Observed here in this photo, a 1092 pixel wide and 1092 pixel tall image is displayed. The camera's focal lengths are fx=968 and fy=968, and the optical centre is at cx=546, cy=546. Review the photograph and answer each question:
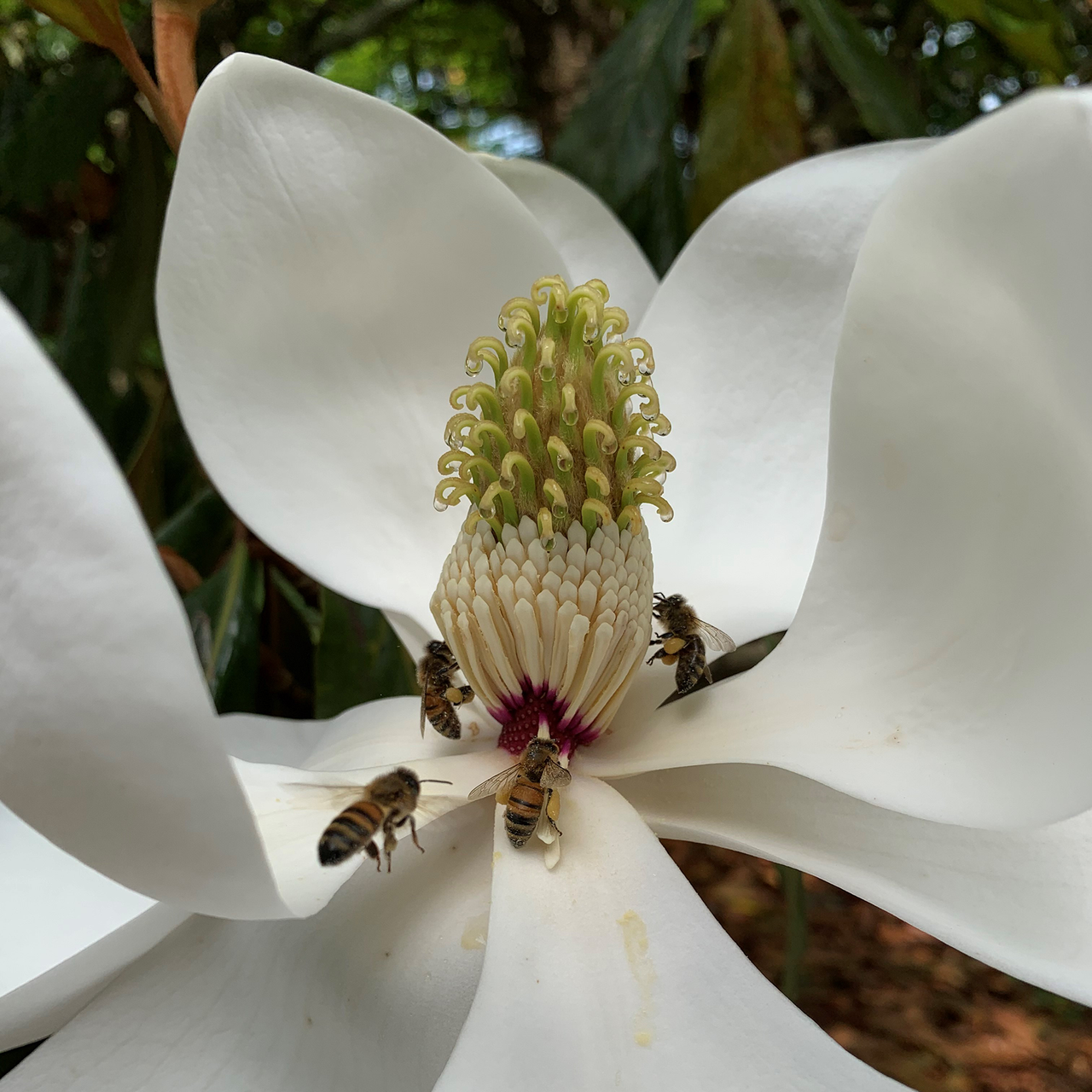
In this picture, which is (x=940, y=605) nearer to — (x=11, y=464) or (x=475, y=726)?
(x=475, y=726)

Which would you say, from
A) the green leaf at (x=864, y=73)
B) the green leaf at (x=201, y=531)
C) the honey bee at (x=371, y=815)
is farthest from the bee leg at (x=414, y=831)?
the green leaf at (x=864, y=73)

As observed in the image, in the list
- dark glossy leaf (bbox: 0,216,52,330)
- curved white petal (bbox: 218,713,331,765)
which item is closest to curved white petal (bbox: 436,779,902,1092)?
curved white petal (bbox: 218,713,331,765)

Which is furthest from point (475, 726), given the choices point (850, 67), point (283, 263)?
point (850, 67)

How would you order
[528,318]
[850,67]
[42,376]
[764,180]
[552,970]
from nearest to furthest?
[42,376] → [552,970] → [528,318] → [764,180] → [850,67]

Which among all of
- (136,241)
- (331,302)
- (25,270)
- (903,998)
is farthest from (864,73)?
(903,998)

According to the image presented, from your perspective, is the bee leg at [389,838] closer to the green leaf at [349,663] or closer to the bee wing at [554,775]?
the bee wing at [554,775]

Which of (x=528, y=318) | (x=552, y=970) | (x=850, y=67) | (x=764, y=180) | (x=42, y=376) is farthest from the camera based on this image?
(x=850, y=67)

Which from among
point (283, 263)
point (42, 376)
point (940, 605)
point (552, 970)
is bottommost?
point (552, 970)

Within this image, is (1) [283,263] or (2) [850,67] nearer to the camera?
(1) [283,263]
